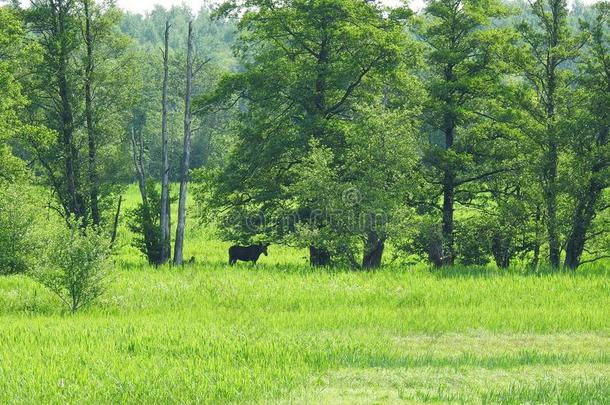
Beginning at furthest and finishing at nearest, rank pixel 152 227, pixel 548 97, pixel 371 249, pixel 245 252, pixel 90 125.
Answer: pixel 90 125 → pixel 245 252 → pixel 152 227 → pixel 548 97 → pixel 371 249

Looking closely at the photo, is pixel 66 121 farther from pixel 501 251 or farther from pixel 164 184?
pixel 501 251

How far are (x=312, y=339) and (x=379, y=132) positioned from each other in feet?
51.0

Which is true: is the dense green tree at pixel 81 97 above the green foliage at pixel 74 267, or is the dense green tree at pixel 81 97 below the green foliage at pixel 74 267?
above

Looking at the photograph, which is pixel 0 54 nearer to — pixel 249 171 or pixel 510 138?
pixel 249 171

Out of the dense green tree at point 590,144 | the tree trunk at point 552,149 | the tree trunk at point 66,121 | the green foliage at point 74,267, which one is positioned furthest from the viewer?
the tree trunk at point 66,121

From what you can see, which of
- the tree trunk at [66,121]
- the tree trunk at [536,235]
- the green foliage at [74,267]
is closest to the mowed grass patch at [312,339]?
the green foliage at [74,267]

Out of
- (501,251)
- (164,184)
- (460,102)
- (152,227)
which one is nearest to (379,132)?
(460,102)

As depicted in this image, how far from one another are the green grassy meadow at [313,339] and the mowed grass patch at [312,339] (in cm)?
5

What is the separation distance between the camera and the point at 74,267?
81.7 feet

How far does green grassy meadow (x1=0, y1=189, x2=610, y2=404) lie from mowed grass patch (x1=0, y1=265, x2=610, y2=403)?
5 cm

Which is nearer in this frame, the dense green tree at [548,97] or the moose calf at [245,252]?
the dense green tree at [548,97]

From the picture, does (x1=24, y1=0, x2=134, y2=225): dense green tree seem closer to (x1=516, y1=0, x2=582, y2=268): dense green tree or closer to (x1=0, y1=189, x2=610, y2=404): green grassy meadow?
(x1=0, y1=189, x2=610, y2=404): green grassy meadow

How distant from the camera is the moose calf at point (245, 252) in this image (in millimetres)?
39812

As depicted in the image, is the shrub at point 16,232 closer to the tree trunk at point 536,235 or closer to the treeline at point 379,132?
the treeline at point 379,132
